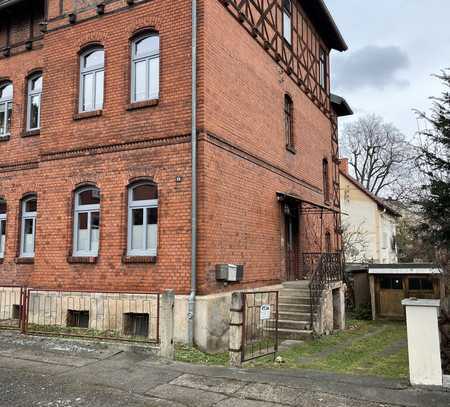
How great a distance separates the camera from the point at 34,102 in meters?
14.3

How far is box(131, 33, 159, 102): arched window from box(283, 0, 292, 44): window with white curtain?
19.8ft

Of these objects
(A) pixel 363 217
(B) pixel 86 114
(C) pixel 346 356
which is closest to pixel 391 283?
(C) pixel 346 356

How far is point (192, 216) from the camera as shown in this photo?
10.2 meters

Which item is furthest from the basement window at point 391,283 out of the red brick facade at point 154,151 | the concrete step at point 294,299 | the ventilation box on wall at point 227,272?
the ventilation box on wall at point 227,272

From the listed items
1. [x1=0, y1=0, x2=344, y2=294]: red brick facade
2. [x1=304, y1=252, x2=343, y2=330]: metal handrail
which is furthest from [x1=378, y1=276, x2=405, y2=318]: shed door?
[x1=0, y1=0, x2=344, y2=294]: red brick facade

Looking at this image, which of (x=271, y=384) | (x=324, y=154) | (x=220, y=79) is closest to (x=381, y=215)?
(x=324, y=154)

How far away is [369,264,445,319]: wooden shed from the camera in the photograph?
18045 mm

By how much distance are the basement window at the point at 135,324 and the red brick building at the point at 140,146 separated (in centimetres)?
71

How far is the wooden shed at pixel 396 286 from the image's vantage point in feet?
59.2

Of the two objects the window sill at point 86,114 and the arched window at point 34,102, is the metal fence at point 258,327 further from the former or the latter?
the arched window at point 34,102

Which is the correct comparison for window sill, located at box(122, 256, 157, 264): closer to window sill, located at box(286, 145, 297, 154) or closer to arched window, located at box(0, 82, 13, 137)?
arched window, located at box(0, 82, 13, 137)

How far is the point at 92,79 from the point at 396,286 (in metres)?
13.4

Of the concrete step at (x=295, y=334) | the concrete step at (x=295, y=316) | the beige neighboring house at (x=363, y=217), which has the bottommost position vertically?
the concrete step at (x=295, y=334)

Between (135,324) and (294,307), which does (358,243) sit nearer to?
(294,307)
